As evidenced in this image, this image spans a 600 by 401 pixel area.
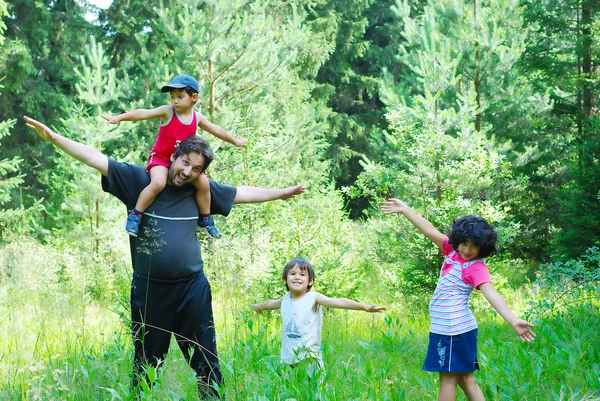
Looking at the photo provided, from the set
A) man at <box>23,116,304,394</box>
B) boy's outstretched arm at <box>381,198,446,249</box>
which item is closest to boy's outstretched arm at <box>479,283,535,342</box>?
boy's outstretched arm at <box>381,198,446,249</box>

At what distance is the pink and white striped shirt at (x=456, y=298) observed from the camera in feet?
11.4

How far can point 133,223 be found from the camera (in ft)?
10.8

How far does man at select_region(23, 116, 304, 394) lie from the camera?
3.25 m

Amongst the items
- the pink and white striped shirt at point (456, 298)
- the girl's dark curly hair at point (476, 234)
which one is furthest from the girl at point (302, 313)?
the girl's dark curly hair at point (476, 234)

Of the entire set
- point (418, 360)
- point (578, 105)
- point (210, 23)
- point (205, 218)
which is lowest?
point (418, 360)

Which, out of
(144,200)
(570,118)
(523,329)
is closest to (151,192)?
(144,200)

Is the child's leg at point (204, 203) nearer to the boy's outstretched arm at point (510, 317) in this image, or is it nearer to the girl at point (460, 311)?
the girl at point (460, 311)

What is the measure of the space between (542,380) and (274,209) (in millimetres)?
5876

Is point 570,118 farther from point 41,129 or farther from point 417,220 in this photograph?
point 41,129

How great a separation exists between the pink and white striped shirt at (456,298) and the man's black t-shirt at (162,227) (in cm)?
135

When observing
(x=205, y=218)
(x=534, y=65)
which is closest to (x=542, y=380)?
(x=205, y=218)

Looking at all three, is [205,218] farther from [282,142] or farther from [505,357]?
[282,142]

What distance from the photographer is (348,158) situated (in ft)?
79.3

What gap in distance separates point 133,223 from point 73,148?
0.48 metres
